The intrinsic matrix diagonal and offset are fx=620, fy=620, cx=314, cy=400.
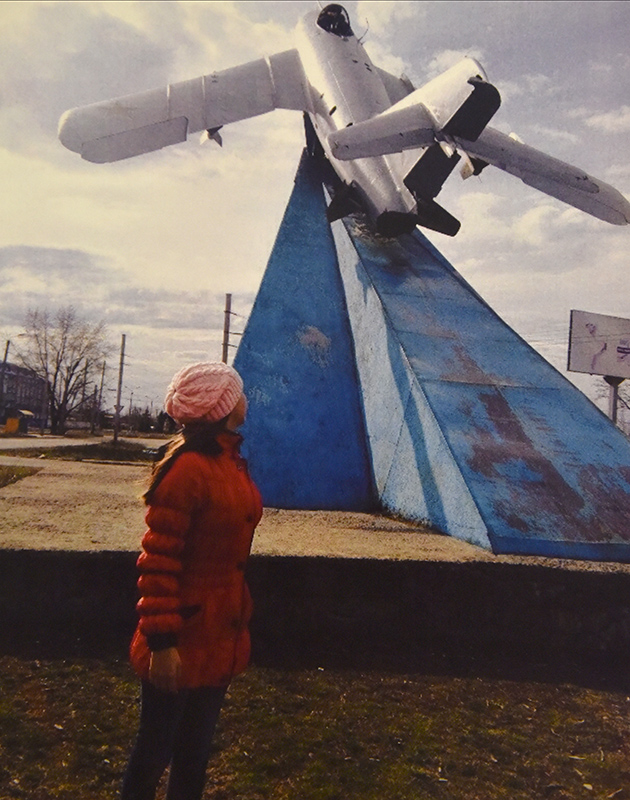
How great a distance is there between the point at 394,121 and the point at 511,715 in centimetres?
501

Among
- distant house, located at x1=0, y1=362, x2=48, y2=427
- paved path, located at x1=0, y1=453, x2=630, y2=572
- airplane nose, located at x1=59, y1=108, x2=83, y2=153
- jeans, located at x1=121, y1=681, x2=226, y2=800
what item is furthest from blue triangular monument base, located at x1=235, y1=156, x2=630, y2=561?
distant house, located at x1=0, y1=362, x2=48, y2=427

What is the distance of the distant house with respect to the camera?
190ft

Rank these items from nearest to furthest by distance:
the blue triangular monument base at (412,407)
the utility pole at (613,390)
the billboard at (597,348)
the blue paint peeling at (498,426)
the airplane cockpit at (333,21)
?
the blue paint peeling at (498,426), the blue triangular monument base at (412,407), the airplane cockpit at (333,21), the utility pole at (613,390), the billboard at (597,348)

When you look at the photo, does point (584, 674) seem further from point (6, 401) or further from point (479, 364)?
point (6, 401)

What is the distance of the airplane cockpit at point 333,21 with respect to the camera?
27.7 ft

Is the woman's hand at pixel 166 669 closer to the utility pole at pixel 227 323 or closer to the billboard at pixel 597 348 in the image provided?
the billboard at pixel 597 348

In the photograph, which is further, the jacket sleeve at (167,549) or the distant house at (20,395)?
the distant house at (20,395)

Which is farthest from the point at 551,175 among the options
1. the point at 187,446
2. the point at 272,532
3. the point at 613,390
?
the point at 613,390

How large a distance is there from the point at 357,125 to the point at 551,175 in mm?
2287

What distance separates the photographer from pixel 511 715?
8.70ft

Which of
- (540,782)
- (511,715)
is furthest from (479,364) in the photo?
(540,782)

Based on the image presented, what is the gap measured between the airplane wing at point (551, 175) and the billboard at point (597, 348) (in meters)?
10.9

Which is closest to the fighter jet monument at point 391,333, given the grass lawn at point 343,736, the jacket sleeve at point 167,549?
the grass lawn at point 343,736

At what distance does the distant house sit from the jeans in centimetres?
5753
